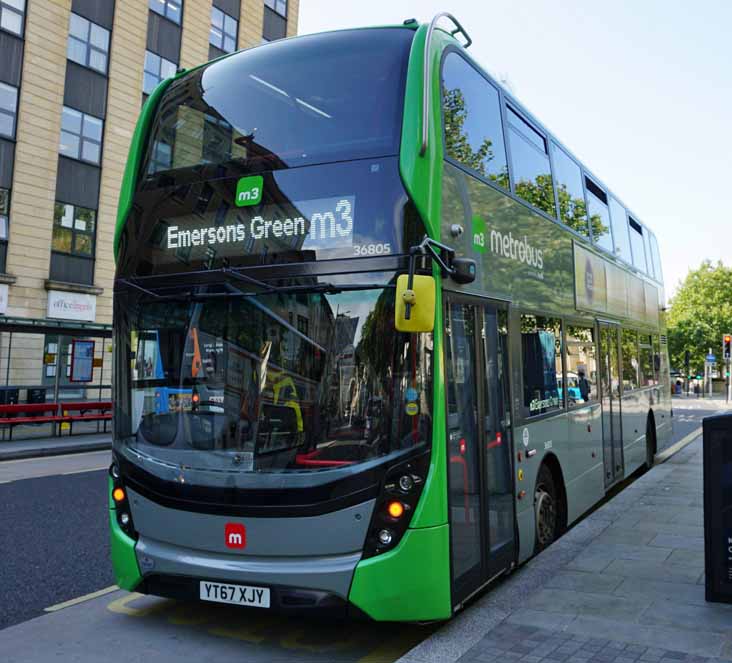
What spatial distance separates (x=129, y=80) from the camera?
1040 inches

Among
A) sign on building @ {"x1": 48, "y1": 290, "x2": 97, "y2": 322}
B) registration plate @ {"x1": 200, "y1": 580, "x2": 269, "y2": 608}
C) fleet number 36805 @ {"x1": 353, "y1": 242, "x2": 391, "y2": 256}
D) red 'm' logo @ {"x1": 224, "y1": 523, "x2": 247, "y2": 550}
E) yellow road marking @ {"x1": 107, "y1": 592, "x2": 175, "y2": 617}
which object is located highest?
sign on building @ {"x1": 48, "y1": 290, "x2": 97, "y2": 322}

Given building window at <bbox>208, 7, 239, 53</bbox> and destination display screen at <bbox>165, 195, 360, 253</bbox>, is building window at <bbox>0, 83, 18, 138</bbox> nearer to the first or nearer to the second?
building window at <bbox>208, 7, 239, 53</bbox>

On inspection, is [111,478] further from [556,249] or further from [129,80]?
[129,80]

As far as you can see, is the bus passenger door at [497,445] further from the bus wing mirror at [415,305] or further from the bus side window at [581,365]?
the bus side window at [581,365]

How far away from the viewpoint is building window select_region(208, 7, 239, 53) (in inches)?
1178

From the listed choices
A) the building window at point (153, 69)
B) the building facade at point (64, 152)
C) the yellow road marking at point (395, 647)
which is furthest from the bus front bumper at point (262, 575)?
the building window at point (153, 69)

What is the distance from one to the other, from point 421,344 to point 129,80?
82.6ft

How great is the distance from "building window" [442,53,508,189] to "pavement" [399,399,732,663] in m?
3.17

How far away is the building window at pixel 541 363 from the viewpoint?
6.47 m

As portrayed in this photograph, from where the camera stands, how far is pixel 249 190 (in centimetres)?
502

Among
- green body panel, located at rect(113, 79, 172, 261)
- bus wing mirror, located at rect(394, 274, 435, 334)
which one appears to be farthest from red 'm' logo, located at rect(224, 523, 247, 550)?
green body panel, located at rect(113, 79, 172, 261)

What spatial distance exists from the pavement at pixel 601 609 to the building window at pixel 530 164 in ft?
10.7

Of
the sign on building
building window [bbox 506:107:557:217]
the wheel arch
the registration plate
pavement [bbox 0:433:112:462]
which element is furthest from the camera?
the sign on building

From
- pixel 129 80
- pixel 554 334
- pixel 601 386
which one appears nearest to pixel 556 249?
pixel 554 334
